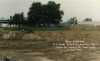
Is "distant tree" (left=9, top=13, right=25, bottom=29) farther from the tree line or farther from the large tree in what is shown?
the large tree

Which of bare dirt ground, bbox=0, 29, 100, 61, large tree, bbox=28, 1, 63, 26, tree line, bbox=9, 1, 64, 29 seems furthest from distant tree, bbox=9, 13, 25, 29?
bare dirt ground, bbox=0, 29, 100, 61

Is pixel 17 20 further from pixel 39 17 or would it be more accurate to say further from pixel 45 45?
pixel 45 45

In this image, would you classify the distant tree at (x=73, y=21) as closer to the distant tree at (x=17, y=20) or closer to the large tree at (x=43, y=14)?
the large tree at (x=43, y=14)

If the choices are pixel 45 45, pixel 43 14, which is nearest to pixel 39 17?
pixel 43 14

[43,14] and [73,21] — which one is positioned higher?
[43,14]

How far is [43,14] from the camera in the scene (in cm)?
385

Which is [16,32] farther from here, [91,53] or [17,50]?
[91,53]

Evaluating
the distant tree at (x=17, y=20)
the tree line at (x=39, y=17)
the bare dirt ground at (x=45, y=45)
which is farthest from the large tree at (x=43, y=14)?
the bare dirt ground at (x=45, y=45)

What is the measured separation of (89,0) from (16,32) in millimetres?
1214

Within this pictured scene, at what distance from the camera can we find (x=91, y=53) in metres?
3.41

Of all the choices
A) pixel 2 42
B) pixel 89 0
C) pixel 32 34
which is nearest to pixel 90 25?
pixel 89 0

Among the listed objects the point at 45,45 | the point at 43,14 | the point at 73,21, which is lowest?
the point at 45,45

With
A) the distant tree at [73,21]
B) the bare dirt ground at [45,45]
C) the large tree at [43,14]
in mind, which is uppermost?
the large tree at [43,14]

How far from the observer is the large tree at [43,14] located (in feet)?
12.2
